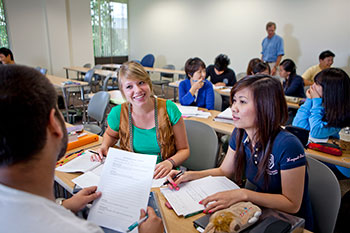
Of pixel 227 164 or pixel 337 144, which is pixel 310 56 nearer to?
pixel 337 144

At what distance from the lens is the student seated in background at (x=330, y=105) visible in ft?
6.56

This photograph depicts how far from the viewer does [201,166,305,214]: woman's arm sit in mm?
1079

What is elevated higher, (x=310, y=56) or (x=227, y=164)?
(x=310, y=56)

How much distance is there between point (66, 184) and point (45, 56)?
7728mm

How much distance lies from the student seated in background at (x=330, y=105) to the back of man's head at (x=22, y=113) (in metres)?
2.12

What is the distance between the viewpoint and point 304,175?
116 centimetres

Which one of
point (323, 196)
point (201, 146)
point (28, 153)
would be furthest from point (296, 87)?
point (28, 153)

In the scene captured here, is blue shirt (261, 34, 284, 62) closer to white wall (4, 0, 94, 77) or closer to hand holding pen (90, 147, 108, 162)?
hand holding pen (90, 147, 108, 162)

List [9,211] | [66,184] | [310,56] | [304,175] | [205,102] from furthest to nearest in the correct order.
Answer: [310,56]
[205,102]
[66,184]
[304,175]
[9,211]

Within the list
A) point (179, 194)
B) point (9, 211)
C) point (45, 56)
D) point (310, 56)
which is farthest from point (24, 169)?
point (45, 56)

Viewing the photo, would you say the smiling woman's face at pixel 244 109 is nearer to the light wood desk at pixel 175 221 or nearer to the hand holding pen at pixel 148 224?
the light wood desk at pixel 175 221

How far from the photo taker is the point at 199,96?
328 centimetres

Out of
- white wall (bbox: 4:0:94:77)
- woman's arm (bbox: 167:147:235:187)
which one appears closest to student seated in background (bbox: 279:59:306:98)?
woman's arm (bbox: 167:147:235:187)

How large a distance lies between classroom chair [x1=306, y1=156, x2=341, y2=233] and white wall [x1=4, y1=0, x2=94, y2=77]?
8161 millimetres
